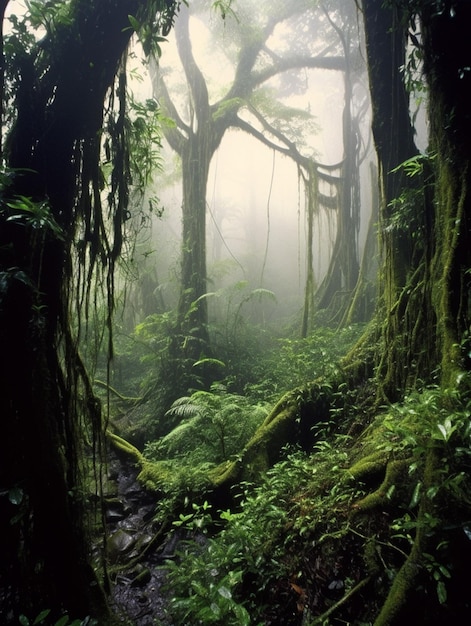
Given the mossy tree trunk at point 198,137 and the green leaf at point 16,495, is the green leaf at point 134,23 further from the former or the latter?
the mossy tree trunk at point 198,137

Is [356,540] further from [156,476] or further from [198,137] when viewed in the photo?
[198,137]

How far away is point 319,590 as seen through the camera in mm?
2381

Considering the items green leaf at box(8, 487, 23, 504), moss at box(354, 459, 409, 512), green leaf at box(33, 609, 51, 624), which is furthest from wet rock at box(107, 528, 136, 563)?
moss at box(354, 459, 409, 512)

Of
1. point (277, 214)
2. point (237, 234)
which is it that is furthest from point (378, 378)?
point (277, 214)

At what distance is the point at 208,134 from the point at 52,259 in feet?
31.9

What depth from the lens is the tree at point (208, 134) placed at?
9.52 m

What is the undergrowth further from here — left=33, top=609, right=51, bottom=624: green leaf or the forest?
left=33, top=609, right=51, bottom=624: green leaf

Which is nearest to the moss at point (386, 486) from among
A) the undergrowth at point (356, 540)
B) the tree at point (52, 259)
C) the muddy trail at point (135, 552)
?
the undergrowth at point (356, 540)

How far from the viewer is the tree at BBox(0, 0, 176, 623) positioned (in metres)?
2.05

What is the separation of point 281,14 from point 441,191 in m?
13.5

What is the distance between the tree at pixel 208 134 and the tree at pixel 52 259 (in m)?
5.88

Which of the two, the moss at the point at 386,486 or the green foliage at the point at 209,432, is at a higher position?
the moss at the point at 386,486

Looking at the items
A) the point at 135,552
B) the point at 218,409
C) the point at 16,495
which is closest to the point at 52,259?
the point at 16,495

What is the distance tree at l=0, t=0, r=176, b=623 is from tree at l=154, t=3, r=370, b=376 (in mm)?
5881
